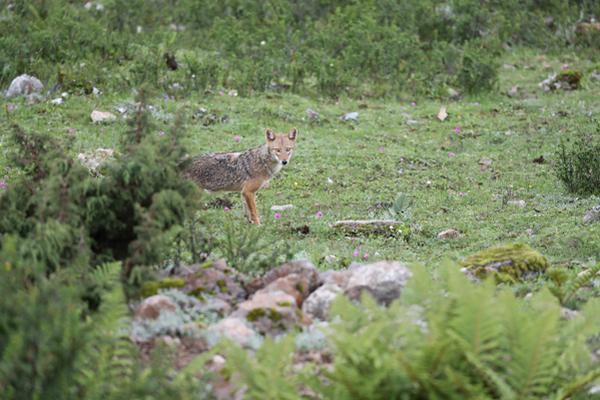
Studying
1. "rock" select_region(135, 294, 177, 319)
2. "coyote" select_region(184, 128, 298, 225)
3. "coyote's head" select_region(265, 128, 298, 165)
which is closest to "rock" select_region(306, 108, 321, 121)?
"coyote's head" select_region(265, 128, 298, 165)

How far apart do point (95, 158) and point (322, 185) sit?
3354 millimetres

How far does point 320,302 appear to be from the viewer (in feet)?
19.8

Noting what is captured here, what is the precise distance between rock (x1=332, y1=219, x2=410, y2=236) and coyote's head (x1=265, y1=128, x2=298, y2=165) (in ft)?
6.28

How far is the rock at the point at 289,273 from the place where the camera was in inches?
249

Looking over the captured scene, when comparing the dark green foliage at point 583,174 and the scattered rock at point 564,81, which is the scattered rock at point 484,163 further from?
the scattered rock at point 564,81

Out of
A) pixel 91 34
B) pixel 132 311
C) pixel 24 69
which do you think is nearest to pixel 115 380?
pixel 132 311

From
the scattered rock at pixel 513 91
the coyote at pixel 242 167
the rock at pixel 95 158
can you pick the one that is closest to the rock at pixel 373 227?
the coyote at pixel 242 167

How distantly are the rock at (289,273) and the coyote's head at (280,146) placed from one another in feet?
19.6

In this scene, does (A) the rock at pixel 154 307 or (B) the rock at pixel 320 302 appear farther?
(B) the rock at pixel 320 302

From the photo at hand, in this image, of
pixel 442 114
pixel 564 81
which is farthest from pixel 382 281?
pixel 564 81

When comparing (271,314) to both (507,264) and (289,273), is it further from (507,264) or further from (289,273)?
(507,264)

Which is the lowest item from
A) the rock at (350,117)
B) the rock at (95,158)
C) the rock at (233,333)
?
the rock at (350,117)

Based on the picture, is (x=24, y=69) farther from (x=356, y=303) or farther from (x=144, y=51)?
(x=356, y=303)

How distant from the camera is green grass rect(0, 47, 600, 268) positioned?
33.6ft
